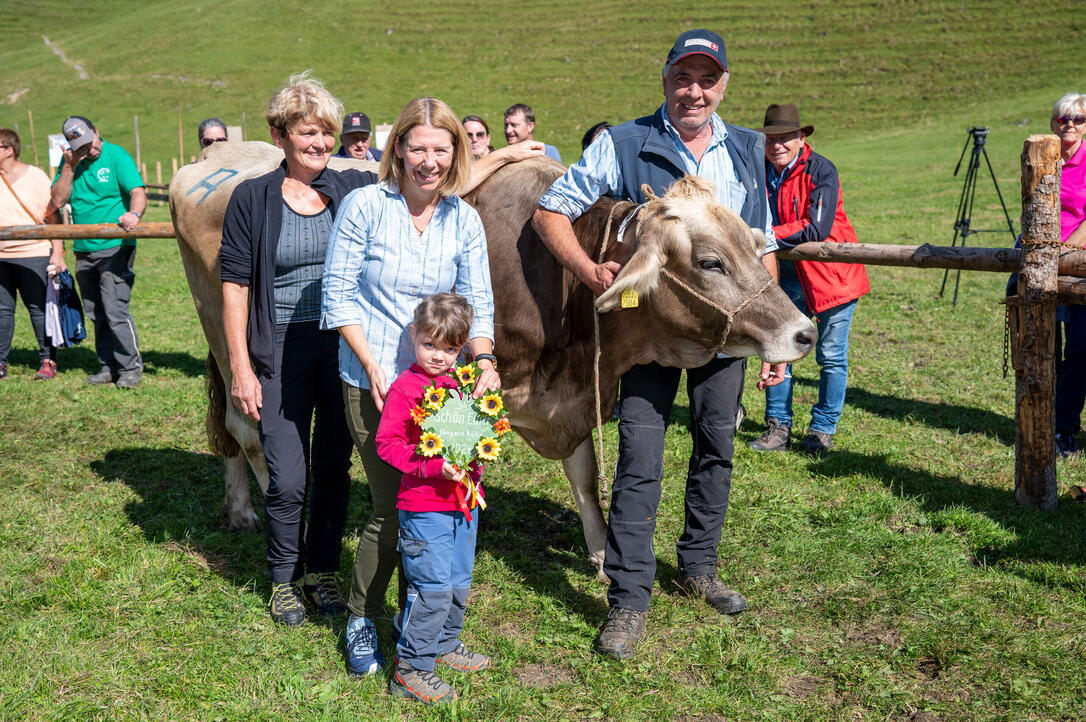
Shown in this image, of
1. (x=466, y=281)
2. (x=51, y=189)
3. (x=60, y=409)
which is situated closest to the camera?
(x=466, y=281)

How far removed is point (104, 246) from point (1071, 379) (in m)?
8.30

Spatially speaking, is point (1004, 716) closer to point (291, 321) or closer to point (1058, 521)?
point (1058, 521)

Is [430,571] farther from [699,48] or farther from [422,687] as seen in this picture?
[699,48]

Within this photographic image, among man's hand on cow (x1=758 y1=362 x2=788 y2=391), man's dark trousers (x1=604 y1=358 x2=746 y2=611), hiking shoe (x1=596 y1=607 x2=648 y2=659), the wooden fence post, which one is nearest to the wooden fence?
the wooden fence post

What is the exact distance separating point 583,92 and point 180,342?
33.5 meters

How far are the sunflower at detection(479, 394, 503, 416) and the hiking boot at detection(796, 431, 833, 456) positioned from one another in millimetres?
3745

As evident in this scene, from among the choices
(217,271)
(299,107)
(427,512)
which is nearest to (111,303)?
(217,271)

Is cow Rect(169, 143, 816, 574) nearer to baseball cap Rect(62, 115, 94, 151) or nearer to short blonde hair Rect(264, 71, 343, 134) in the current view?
short blonde hair Rect(264, 71, 343, 134)

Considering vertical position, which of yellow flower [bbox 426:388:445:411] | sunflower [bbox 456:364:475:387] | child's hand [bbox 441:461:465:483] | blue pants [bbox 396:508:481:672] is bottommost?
blue pants [bbox 396:508:481:672]

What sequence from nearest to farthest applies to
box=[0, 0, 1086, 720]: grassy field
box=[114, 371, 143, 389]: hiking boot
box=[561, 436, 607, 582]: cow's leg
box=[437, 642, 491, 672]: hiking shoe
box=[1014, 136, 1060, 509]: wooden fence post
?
box=[0, 0, 1086, 720]: grassy field < box=[437, 642, 491, 672]: hiking shoe < box=[561, 436, 607, 582]: cow's leg < box=[1014, 136, 1060, 509]: wooden fence post < box=[114, 371, 143, 389]: hiking boot

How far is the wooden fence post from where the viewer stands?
190 inches

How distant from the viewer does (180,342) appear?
996 centimetres

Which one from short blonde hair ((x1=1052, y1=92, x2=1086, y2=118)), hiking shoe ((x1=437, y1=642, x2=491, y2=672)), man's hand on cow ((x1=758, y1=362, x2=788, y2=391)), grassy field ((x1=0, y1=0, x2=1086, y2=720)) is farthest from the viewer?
short blonde hair ((x1=1052, y1=92, x2=1086, y2=118))

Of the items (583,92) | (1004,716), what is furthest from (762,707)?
(583,92)
